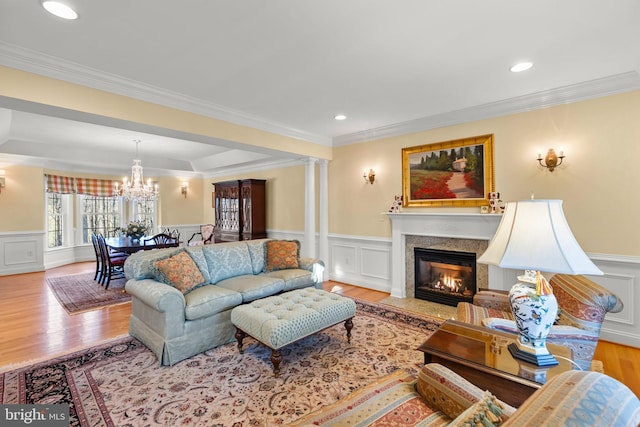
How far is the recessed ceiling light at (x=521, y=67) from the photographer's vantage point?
8.62ft

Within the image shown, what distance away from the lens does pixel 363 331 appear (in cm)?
324

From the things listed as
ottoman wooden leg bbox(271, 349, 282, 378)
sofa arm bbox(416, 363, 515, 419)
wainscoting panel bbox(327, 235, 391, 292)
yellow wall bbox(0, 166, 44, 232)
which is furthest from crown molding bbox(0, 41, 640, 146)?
yellow wall bbox(0, 166, 44, 232)

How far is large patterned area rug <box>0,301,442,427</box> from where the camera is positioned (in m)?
1.97

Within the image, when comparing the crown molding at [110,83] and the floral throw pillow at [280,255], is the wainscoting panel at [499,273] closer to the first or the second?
the floral throw pillow at [280,255]

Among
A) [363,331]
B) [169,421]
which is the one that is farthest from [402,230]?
[169,421]

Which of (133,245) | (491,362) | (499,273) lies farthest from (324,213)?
(491,362)

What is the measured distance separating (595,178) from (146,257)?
481 centimetres

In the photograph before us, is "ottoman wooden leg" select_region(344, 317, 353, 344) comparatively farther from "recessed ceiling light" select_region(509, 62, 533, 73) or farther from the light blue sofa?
"recessed ceiling light" select_region(509, 62, 533, 73)

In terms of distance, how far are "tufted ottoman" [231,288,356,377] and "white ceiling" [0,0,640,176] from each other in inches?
86.1

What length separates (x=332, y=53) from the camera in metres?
2.43

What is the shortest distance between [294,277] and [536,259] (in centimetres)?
273

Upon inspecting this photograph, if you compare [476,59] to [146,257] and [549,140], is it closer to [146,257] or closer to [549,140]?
[549,140]

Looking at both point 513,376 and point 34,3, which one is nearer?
point 513,376

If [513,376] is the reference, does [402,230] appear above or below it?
above
